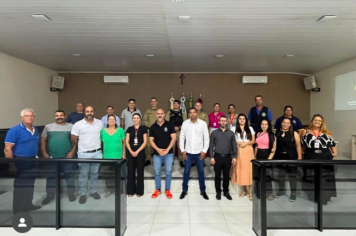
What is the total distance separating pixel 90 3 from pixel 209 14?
162cm

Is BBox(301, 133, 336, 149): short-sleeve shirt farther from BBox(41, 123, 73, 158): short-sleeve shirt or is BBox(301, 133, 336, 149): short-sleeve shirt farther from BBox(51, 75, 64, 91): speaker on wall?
BBox(51, 75, 64, 91): speaker on wall

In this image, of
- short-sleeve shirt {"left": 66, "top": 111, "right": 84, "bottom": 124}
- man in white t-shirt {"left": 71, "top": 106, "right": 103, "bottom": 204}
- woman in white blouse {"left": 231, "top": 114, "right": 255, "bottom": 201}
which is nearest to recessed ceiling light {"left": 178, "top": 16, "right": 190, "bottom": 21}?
woman in white blouse {"left": 231, "top": 114, "right": 255, "bottom": 201}

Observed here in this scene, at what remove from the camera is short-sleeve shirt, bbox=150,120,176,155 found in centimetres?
390

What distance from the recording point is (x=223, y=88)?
25.2 feet

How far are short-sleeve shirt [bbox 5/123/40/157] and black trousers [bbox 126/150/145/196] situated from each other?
145cm

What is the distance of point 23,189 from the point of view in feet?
9.74

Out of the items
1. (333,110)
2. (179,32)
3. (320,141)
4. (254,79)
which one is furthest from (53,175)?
(333,110)

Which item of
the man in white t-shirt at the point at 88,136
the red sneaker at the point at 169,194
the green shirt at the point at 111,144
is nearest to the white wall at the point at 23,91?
the man in white t-shirt at the point at 88,136

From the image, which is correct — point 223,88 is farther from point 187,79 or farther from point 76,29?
point 76,29

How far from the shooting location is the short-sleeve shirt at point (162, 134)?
390cm

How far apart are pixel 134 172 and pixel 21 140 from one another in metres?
1.76

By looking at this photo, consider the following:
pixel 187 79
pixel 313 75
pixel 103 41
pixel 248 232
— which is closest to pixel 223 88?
pixel 187 79

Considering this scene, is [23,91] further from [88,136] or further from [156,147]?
[156,147]

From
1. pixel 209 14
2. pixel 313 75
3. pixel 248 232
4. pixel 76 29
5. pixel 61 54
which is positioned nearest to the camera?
pixel 248 232
